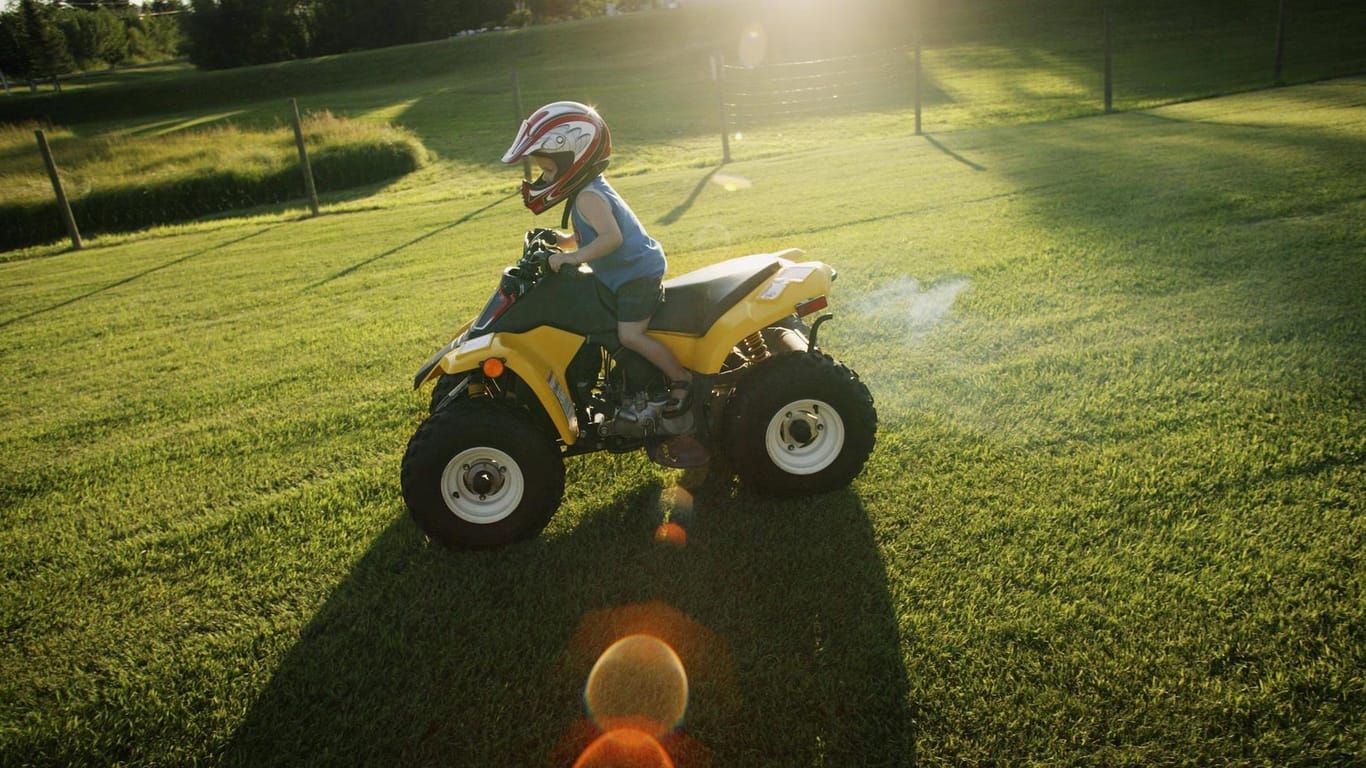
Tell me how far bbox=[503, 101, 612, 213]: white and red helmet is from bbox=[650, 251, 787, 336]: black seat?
0.66 meters

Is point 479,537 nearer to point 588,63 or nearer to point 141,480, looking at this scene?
point 141,480

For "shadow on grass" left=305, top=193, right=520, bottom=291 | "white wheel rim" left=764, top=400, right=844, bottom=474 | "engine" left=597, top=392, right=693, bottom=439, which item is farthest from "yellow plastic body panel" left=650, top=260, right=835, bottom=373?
"shadow on grass" left=305, top=193, right=520, bottom=291

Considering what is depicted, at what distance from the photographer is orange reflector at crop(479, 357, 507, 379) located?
3275 millimetres

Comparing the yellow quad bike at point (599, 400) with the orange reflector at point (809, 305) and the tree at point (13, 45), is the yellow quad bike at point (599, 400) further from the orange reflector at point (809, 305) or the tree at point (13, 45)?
the tree at point (13, 45)

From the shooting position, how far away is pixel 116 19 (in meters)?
85.4

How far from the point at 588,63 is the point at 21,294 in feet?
135

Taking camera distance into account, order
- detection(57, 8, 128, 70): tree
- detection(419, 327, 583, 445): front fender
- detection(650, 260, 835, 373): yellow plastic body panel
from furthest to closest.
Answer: detection(57, 8, 128, 70): tree
detection(650, 260, 835, 373): yellow plastic body panel
detection(419, 327, 583, 445): front fender

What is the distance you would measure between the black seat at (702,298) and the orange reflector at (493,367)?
0.74 meters

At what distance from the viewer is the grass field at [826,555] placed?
8.09 feet

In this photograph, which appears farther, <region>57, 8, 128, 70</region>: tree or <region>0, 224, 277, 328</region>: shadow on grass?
<region>57, 8, 128, 70</region>: tree

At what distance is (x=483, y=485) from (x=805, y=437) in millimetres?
1488

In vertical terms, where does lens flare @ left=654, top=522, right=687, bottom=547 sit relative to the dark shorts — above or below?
below

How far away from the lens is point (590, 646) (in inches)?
111

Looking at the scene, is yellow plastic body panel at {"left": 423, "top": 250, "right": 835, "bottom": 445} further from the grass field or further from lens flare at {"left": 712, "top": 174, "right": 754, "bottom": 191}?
lens flare at {"left": 712, "top": 174, "right": 754, "bottom": 191}
